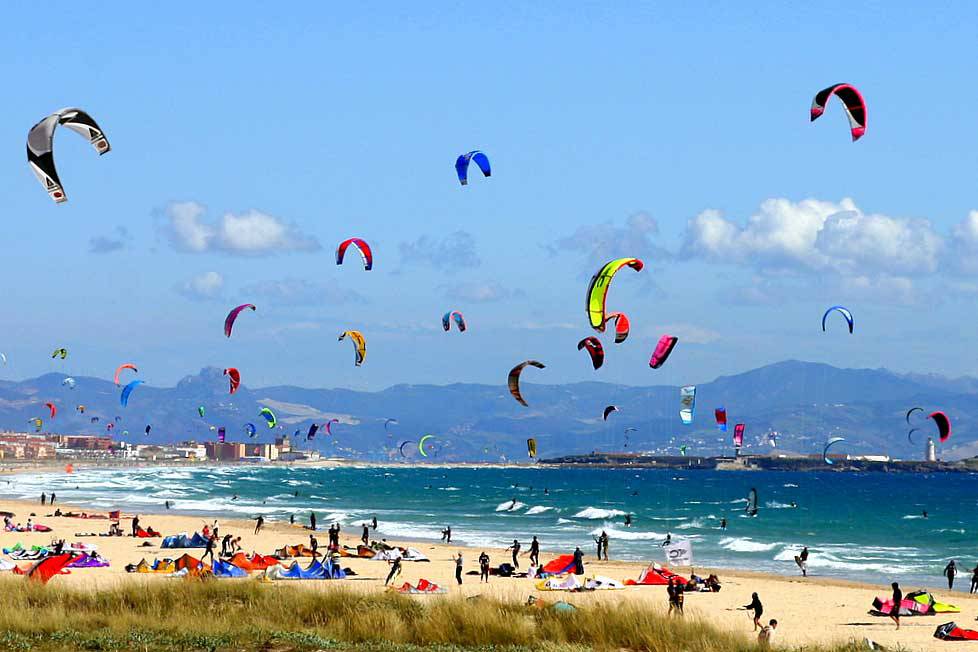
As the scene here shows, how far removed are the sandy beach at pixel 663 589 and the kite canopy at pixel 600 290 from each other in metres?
5.95

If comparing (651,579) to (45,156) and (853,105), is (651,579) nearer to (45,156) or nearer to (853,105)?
(853,105)

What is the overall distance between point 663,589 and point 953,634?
825 cm

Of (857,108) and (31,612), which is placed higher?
(857,108)

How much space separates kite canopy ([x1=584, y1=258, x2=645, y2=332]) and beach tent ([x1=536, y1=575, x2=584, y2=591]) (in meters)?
5.65

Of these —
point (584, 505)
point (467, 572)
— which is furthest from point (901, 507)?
point (467, 572)

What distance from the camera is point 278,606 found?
17.0 meters

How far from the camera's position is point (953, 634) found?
22031 millimetres

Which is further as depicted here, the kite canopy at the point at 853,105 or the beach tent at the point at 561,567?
the beach tent at the point at 561,567

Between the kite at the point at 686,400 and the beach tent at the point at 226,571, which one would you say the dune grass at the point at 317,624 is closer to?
the beach tent at the point at 226,571

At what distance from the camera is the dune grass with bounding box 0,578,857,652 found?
1511 cm

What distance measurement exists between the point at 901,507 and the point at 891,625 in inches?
2800

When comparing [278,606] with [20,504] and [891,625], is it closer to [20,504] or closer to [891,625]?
[891,625]

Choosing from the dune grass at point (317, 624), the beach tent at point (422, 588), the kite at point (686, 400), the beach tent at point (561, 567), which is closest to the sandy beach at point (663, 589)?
the beach tent at point (422, 588)

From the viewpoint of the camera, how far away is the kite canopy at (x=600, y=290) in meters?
27.6
